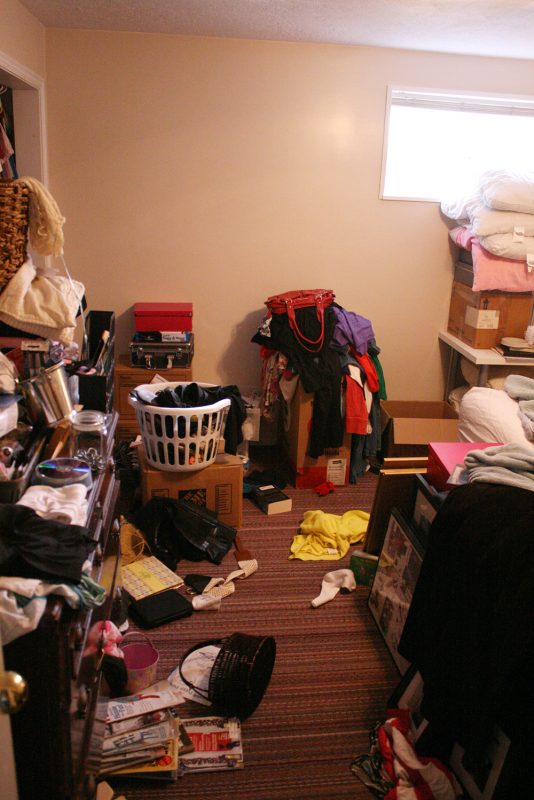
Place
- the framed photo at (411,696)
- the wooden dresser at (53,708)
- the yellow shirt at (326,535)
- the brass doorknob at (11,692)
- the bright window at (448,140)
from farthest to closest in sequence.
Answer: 1. the bright window at (448,140)
2. the yellow shirt at (326,535)
3. the framed photo at (411,696)
4. the wooden dresser at (53,708)
5. the brass doorknob at (11,692)

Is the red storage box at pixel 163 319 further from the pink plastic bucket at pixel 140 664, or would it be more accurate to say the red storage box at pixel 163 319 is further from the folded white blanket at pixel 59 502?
the folded white blanket at pixel 59 502

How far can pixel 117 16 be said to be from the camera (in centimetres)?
341

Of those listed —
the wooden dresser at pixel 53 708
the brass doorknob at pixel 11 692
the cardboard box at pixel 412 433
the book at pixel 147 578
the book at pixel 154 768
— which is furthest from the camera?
the cardboard box at pixel 412 433

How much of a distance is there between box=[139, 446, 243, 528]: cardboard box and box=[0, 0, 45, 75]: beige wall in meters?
1.99

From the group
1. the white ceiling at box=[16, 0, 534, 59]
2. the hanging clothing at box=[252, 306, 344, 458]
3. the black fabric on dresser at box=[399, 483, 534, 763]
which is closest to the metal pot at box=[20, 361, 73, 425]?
the black fabric on dresser at box=[399, 483, 534, 763]

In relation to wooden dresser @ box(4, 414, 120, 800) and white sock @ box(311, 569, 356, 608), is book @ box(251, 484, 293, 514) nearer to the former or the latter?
white sock @ box(311, 569, 356, 608)

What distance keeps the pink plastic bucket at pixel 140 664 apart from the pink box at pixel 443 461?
1136mm

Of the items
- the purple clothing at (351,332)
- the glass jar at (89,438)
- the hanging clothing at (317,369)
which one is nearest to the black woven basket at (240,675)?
the glass jar at (89,438)

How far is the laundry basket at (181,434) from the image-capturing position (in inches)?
118

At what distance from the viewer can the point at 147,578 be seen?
2818 mm

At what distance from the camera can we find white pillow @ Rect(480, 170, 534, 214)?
3.68 m

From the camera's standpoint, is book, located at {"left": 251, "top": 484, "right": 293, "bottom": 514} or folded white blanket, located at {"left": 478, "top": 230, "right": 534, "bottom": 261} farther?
folded white blanket, located at {"left": 478, "top": 230, "right": 534, "bottom": 261}

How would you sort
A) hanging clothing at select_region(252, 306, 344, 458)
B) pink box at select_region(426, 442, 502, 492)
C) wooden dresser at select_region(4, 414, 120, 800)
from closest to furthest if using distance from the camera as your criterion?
wooden dresser at select_region(4, 414, 120, 800), pink box at select_region(426, 442, 502, 492), hanging clothing at select_region(252, 306, 344, 458)

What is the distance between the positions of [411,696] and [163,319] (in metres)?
2.54
